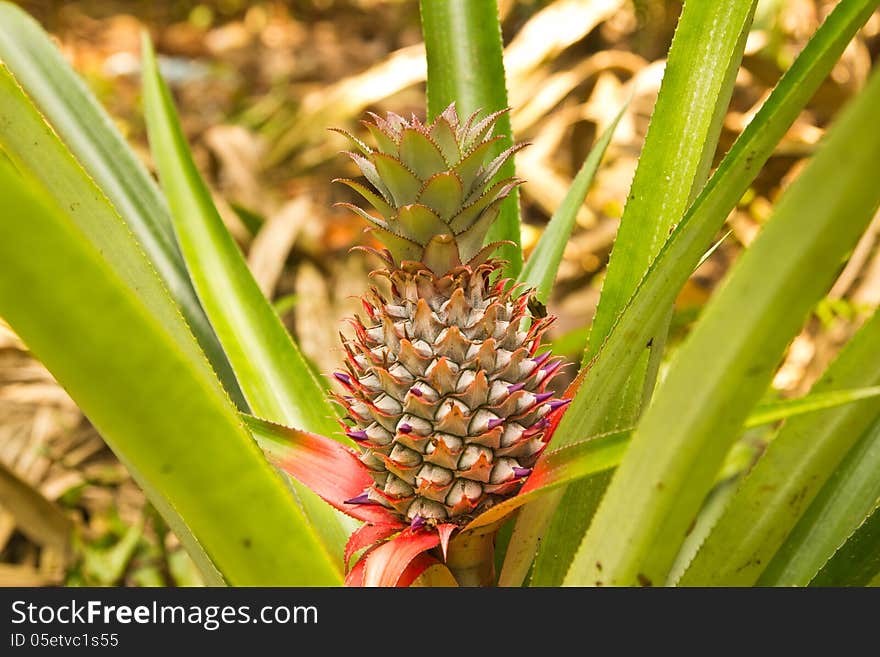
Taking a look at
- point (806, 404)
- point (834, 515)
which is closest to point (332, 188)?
point (834, 515)

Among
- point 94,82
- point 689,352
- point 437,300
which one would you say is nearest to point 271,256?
point 437,300

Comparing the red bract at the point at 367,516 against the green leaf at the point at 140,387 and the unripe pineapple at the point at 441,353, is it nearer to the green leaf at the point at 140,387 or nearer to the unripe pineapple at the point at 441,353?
the unripe pineapple at the point at 441,353

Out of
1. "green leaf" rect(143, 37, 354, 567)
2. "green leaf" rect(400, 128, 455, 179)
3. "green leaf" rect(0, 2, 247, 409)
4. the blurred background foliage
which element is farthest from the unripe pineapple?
the blurred background foliage

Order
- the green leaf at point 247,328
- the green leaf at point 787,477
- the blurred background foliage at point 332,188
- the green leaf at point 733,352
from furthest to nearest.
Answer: the blurred background foliage at point 332,188 < the green leaf at point 247,328 < the green leaf at point 787,477 < the green leaf at point 733,352

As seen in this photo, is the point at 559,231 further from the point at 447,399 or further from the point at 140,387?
the point at 140,387

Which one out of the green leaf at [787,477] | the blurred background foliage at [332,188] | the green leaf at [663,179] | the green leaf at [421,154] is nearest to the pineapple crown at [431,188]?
the green leaf at [421,154]

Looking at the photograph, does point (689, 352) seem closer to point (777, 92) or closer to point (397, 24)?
point (777, 92)

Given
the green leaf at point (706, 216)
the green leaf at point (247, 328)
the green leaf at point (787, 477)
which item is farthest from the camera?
the green leaf at point (247, 328)
